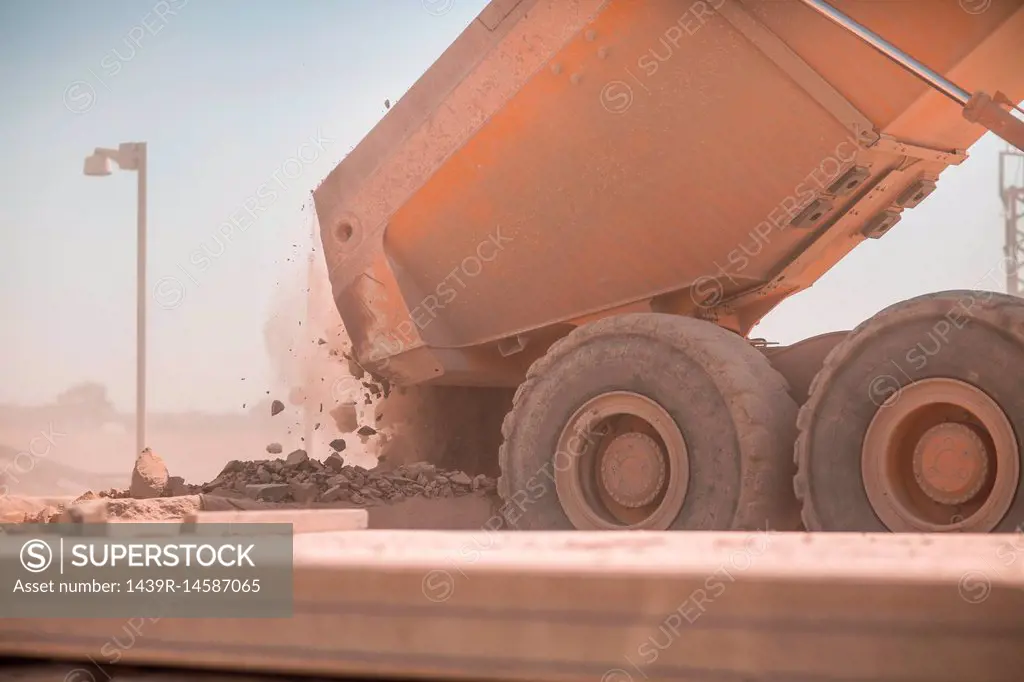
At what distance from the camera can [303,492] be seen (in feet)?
20.6

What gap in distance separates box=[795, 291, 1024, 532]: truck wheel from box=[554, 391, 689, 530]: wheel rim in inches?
23.6

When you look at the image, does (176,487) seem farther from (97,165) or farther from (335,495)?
(97,165)

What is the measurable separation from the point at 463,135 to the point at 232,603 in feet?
14.0

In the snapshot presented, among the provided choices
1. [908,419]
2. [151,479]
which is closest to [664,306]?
[908,419]

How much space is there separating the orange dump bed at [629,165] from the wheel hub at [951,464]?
1466mm

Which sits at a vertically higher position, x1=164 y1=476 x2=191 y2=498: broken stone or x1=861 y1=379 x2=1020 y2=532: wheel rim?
x1=164 y1=476 x2=191 y2=498: broken stone

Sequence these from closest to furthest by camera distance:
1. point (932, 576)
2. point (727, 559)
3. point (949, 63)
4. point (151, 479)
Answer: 1. point (932, 576)
2. point (727, 559)
3. point (949, 63)
4. point (151, 479)

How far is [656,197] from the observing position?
5375mm

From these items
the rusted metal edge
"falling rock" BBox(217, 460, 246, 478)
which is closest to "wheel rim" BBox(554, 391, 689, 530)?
the rusted metal edge

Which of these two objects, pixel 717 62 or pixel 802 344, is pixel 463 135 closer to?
pixel 717 62

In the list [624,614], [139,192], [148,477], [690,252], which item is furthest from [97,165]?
[624,614]

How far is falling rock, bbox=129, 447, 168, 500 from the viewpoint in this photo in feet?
22.6

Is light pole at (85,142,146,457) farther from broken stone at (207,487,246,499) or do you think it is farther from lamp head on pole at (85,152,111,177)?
broken stone at (207,487,246,499)

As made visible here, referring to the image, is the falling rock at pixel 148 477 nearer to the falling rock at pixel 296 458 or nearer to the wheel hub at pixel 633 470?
the falling rock at pixel 296 458
